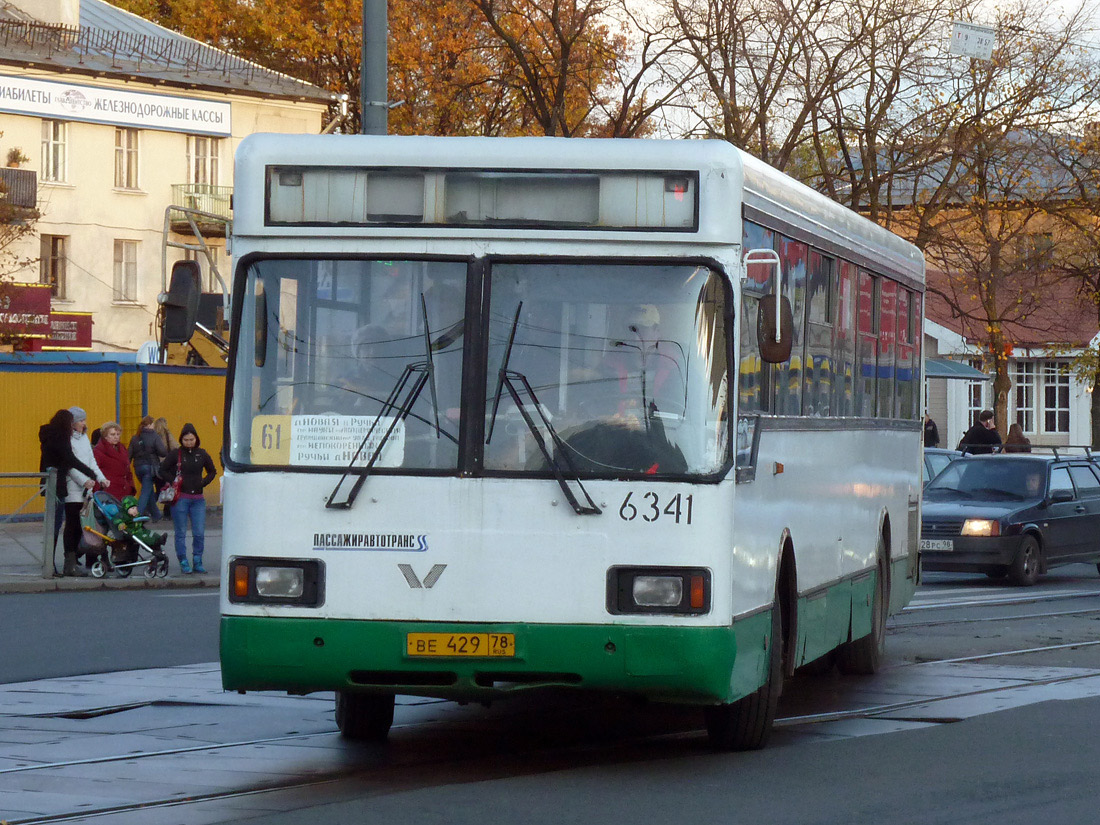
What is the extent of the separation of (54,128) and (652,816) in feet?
145

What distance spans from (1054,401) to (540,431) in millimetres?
56763

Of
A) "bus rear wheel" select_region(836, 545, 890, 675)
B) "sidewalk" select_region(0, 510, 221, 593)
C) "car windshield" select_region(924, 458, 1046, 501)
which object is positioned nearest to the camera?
"bus rear wheel" select_region(836, 545, 890, 675)

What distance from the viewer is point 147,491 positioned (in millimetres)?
28781

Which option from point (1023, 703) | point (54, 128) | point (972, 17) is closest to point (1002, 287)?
point (972, 17)

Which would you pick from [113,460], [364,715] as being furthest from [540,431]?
Result: [113,460]

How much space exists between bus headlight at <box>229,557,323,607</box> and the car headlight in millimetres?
14751

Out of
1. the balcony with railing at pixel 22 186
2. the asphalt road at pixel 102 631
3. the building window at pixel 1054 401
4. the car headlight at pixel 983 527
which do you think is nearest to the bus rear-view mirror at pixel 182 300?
the asphalt road at pixel 102 631

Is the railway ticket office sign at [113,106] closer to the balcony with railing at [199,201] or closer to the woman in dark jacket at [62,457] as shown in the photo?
the balcony with railing at [199,201]

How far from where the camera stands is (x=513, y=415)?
8391 mm

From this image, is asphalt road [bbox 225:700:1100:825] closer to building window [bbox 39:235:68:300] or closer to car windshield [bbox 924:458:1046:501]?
car windshield [bbox 924:458:1046:501]

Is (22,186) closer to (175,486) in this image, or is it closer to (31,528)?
(175,486)

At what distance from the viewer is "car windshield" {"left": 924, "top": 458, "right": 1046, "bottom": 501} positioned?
23.1 m

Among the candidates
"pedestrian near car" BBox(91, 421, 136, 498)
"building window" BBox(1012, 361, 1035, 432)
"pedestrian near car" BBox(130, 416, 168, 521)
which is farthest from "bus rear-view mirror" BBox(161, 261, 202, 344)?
"building window" BBox(1012, 361, 1035, 432)

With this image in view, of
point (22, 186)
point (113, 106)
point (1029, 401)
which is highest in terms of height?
point (113, 106)
